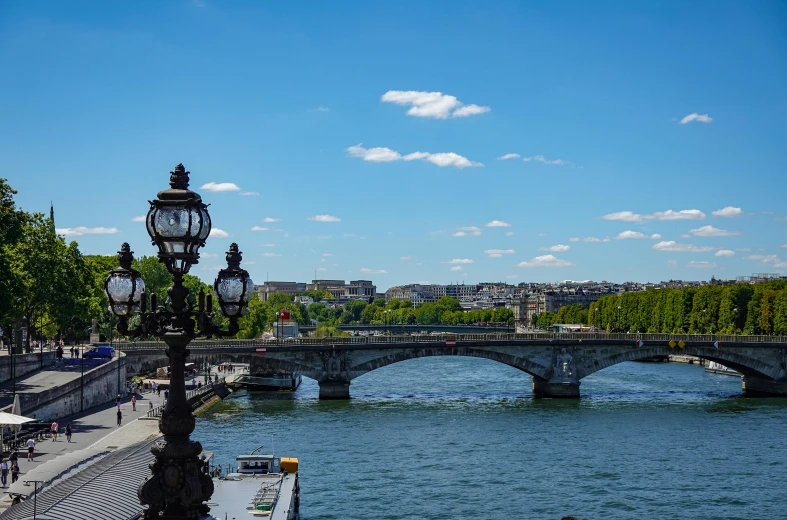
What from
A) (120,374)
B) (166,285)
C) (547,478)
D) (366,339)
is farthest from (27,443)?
(166,285)

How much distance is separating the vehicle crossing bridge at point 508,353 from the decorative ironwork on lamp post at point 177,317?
56563mm

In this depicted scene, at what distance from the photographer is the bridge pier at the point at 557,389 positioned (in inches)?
2702

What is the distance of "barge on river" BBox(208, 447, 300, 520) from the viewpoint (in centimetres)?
2723

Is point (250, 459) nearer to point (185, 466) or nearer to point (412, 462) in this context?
point (412, 462)

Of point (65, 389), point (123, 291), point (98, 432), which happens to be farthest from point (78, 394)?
point (123, 291)

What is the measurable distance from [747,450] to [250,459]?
82.7ft

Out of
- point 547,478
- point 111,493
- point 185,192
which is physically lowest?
point 547,478

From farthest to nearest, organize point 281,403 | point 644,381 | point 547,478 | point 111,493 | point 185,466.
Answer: point 644,381, point 281,403, point 547,478, point 111,493, point 185,466

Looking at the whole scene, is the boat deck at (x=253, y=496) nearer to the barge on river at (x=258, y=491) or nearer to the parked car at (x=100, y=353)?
the barge on river at (x=258, y=491)

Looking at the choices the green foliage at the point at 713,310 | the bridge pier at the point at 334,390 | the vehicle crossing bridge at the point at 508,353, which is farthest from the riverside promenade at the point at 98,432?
the green foliage at the point at 713,310

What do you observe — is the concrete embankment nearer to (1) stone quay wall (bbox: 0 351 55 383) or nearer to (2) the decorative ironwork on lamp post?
(1) stone quay wall (bbox: 0 351 55 383)

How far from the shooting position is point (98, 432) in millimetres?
42719

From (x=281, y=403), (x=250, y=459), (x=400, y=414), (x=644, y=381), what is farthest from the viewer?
(x=644, y=381)

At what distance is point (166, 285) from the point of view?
307 feet
